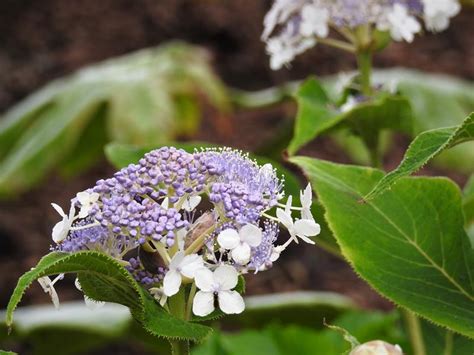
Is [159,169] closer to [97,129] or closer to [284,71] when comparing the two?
[97,129]

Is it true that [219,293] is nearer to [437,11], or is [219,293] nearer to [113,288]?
[113,288]

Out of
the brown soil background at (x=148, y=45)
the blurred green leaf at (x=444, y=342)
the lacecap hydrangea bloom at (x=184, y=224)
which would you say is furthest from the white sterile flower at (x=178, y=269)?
the brown soil background at (x=148, y=45)

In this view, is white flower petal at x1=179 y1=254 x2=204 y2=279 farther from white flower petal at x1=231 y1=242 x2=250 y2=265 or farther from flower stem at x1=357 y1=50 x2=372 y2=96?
flower stem at x1=357 y1=50 x2=372 y2=96

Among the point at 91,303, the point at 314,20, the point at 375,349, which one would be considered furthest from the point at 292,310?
the point at 375,349

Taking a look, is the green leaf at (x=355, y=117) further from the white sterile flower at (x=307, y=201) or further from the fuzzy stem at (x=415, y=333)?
the white sterile flower at (x=307, y=201)

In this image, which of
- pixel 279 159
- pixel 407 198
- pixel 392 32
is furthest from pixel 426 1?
pixel 279 159
